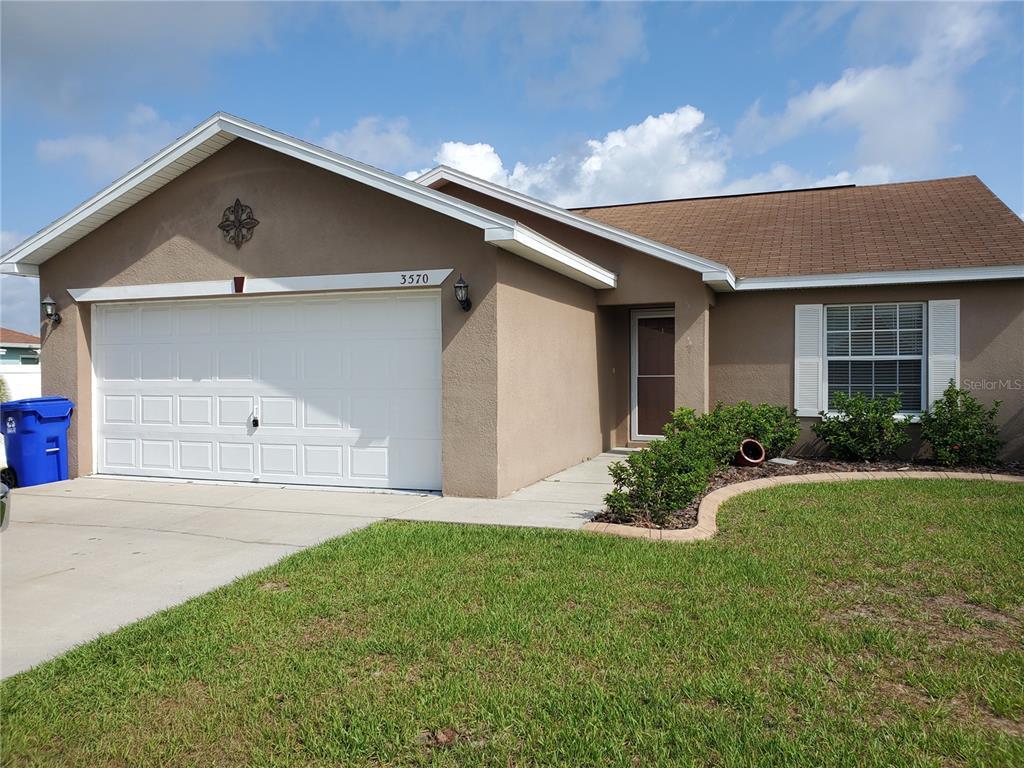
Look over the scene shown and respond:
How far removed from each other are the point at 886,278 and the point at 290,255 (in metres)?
8.51

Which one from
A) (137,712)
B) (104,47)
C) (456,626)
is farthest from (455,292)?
(104,47)

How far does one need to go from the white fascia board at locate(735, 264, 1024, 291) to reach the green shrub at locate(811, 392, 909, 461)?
1.72m

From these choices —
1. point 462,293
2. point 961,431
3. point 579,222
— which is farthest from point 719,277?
point 462,293

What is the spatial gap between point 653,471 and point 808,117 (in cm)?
1249

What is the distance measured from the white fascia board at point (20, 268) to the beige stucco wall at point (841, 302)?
10.4 meters

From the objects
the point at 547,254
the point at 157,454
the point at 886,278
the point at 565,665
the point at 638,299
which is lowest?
the point at 565,665

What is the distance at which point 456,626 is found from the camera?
14.5 ft

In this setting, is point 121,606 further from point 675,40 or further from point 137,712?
point 675,40

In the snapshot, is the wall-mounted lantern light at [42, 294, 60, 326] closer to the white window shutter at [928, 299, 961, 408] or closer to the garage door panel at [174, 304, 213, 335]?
the garage door panel at [174, 304, 213, 335]

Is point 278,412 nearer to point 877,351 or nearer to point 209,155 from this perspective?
point 209,155

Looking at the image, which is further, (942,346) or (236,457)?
(942,346)

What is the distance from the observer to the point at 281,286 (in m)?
9.16

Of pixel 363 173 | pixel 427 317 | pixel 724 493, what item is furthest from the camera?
pixel 427 317

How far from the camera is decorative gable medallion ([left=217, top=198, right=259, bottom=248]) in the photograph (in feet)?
30.5
